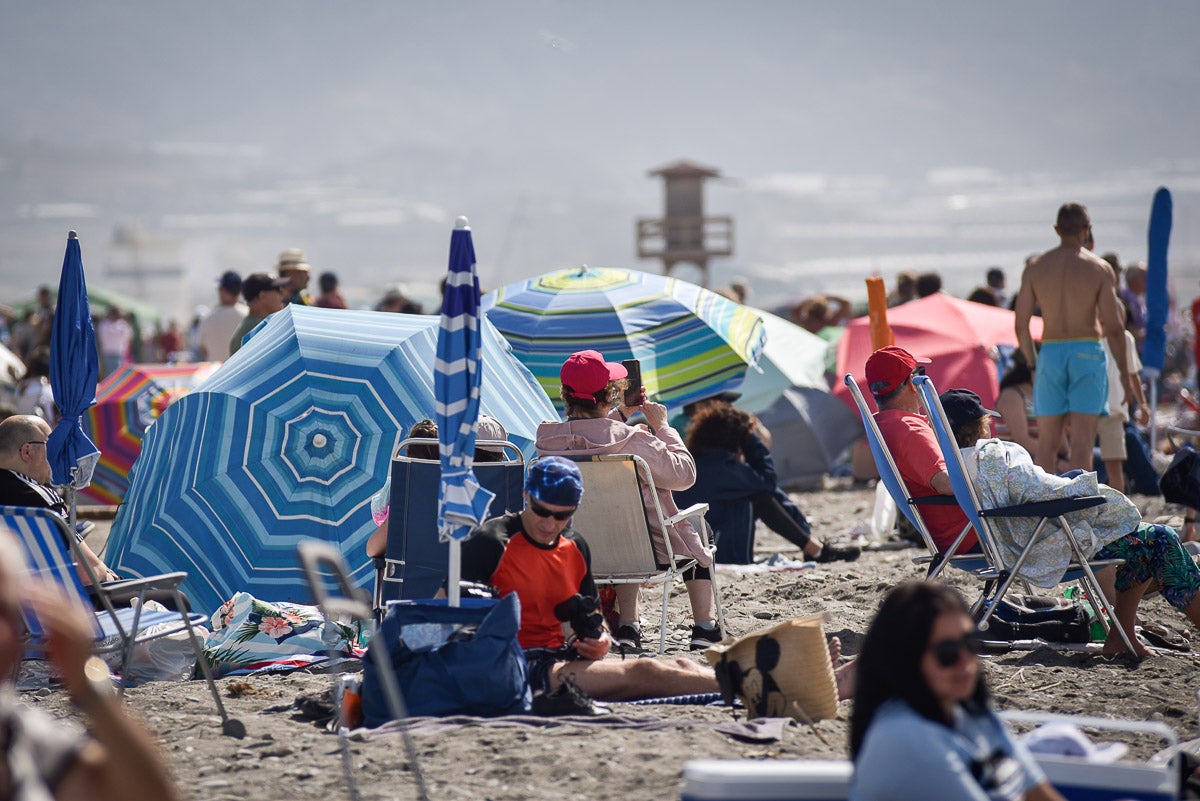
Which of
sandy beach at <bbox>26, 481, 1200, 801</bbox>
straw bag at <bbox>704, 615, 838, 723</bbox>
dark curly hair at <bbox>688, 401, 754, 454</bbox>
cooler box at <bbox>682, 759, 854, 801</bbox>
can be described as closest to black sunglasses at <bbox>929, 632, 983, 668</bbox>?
cooler box at <bbox>682, 759, 854, 801</bbox>

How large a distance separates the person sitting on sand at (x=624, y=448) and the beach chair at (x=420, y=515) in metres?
0.53

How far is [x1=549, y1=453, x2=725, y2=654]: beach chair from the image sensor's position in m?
5.09

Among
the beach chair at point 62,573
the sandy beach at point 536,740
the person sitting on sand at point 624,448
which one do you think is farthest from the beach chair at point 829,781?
the person sitting on sand at point 624,448

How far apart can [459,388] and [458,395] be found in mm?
20

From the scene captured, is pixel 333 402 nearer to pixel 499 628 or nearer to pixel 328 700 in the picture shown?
pixel 328 700

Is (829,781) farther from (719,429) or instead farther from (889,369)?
(719,429)

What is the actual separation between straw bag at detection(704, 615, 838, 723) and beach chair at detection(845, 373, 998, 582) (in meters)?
1.14

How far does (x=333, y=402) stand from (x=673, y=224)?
46.4 m

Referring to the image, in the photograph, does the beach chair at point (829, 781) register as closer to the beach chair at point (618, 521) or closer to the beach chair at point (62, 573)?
the beach chair at point (62, 573)

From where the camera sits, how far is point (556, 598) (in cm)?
426

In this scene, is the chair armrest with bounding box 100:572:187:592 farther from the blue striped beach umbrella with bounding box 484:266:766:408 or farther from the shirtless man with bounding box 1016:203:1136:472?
the shirtless man with bounding box 1016:203:1136:472

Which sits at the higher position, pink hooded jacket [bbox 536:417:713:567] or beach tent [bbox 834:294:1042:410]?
beach tent [bbox 834:294:1042:410]

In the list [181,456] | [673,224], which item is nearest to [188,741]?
[181,456]

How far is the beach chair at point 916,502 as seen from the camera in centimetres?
506
